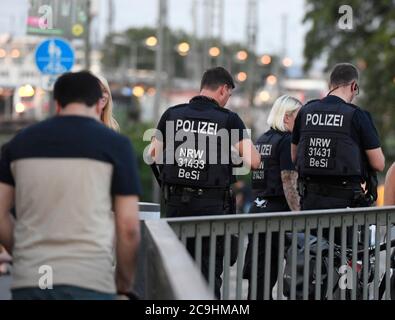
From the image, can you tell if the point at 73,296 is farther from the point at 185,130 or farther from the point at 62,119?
the point at 185,130

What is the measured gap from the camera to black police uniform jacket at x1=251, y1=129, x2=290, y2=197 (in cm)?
832

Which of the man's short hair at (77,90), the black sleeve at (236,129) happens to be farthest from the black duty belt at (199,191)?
the man's short hair at (77,90)

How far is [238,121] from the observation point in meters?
7.16

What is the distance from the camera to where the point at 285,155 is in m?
8.38

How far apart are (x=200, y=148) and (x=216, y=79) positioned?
1.81 ft

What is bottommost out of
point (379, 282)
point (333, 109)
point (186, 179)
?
point (379, 282)

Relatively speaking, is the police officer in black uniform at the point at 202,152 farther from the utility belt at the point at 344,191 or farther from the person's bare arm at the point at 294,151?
the person's bare arm at the point at 294,151

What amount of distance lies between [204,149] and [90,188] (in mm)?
2917

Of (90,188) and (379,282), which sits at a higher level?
(90,188)

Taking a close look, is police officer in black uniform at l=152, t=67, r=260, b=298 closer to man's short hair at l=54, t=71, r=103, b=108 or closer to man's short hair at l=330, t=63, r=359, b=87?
man's short hair at l=330, t=63, r=359, b=87

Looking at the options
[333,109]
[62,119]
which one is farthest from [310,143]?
[62,119]

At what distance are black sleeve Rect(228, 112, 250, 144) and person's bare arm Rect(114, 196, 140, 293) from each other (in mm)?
2603

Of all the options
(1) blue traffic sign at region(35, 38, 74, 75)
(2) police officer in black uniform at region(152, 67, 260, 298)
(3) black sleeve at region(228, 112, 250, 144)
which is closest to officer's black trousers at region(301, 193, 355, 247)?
(2) police officer in black uniform at region(152, 67, 260, 298)

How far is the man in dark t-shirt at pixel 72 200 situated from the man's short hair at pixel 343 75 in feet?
12.3
